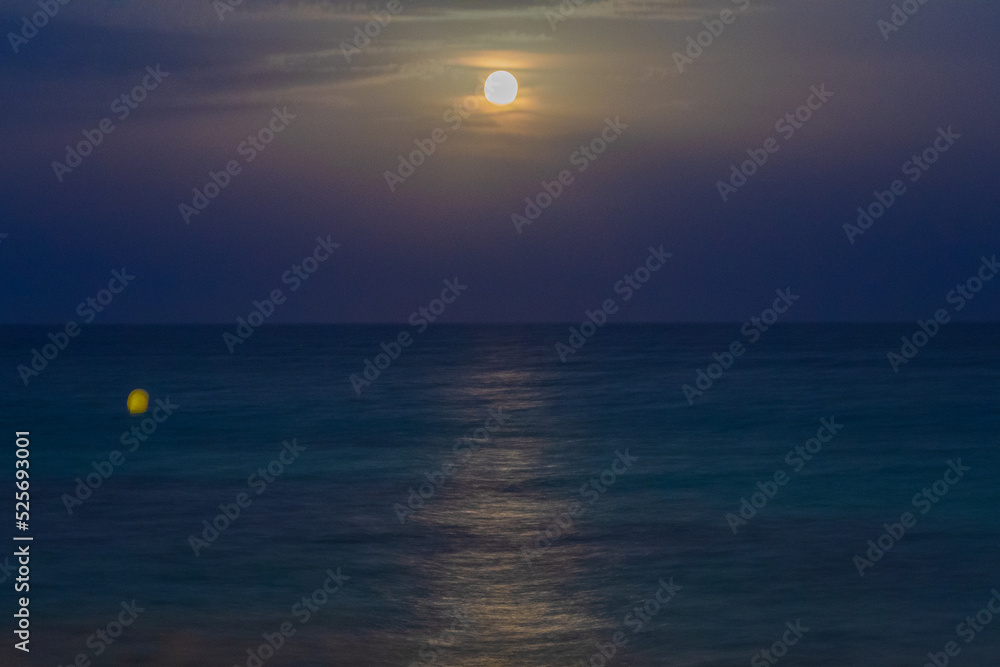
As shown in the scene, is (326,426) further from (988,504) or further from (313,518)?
(988,504)

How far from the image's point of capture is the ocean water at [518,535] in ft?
32.3

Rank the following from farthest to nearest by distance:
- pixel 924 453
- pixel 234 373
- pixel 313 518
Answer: pixel 234 373 < pixel 924 453 < pixel 313 518

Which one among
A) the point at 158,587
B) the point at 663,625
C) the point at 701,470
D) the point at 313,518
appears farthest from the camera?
the point at 701,470

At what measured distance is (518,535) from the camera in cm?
1482

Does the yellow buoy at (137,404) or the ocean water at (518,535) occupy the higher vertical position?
the yellow buoy at (137,404)

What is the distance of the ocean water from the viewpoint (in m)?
9.84

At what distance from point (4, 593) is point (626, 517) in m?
9.30

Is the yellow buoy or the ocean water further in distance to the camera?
the yellow buoy

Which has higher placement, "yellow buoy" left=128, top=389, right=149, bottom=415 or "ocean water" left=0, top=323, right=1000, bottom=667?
"yellow buoy" left=128, top=389, right=149, bottom=415

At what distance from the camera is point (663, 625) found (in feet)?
33.9

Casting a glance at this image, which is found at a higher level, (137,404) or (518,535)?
(137,404)

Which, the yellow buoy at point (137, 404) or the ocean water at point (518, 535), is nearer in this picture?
the ocean water at point (518, 535)

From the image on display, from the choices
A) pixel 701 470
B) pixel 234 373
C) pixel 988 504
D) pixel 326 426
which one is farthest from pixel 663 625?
pixel 234 373

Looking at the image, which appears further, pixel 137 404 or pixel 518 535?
pixel 137 404
